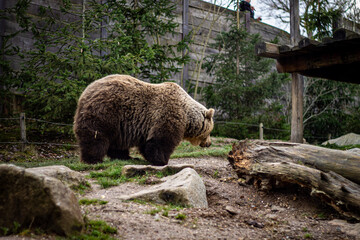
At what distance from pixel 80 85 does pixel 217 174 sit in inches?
184

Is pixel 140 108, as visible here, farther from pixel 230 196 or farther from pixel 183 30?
pixel 183 30

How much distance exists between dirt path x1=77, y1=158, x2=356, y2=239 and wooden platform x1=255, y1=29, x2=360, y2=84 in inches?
97.9

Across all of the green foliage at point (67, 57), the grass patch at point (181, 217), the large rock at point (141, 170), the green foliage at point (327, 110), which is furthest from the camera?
the green foliage at point (327, 110)

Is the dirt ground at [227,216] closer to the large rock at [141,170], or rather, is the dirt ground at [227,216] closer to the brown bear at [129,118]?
the large rock at [141,170]

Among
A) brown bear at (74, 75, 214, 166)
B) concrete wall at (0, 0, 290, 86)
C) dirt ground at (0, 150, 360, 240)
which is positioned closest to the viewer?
dirt ground at (0, 150, 360, 240)

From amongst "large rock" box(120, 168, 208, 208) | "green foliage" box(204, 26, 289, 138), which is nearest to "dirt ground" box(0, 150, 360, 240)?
"large rock" box(120, 168, 208, 208)

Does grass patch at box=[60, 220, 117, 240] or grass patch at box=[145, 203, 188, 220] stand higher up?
grass patch at box=[60, 220, 117, 240]

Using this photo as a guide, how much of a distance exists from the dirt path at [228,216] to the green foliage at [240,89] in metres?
6.83

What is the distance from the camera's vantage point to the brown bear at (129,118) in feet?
19.5

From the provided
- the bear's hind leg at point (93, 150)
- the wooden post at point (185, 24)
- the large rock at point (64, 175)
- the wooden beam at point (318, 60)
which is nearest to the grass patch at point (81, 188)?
the large rock at point (64, 175)

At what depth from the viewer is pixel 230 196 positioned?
5023 mm

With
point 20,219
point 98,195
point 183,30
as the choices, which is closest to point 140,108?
point 98,195

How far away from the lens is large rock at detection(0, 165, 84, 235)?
2.62 metres

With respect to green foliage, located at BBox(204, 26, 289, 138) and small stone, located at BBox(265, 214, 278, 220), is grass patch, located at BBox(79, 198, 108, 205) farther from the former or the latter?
green foliage, located at BBox(204, 26, 289, 138)
